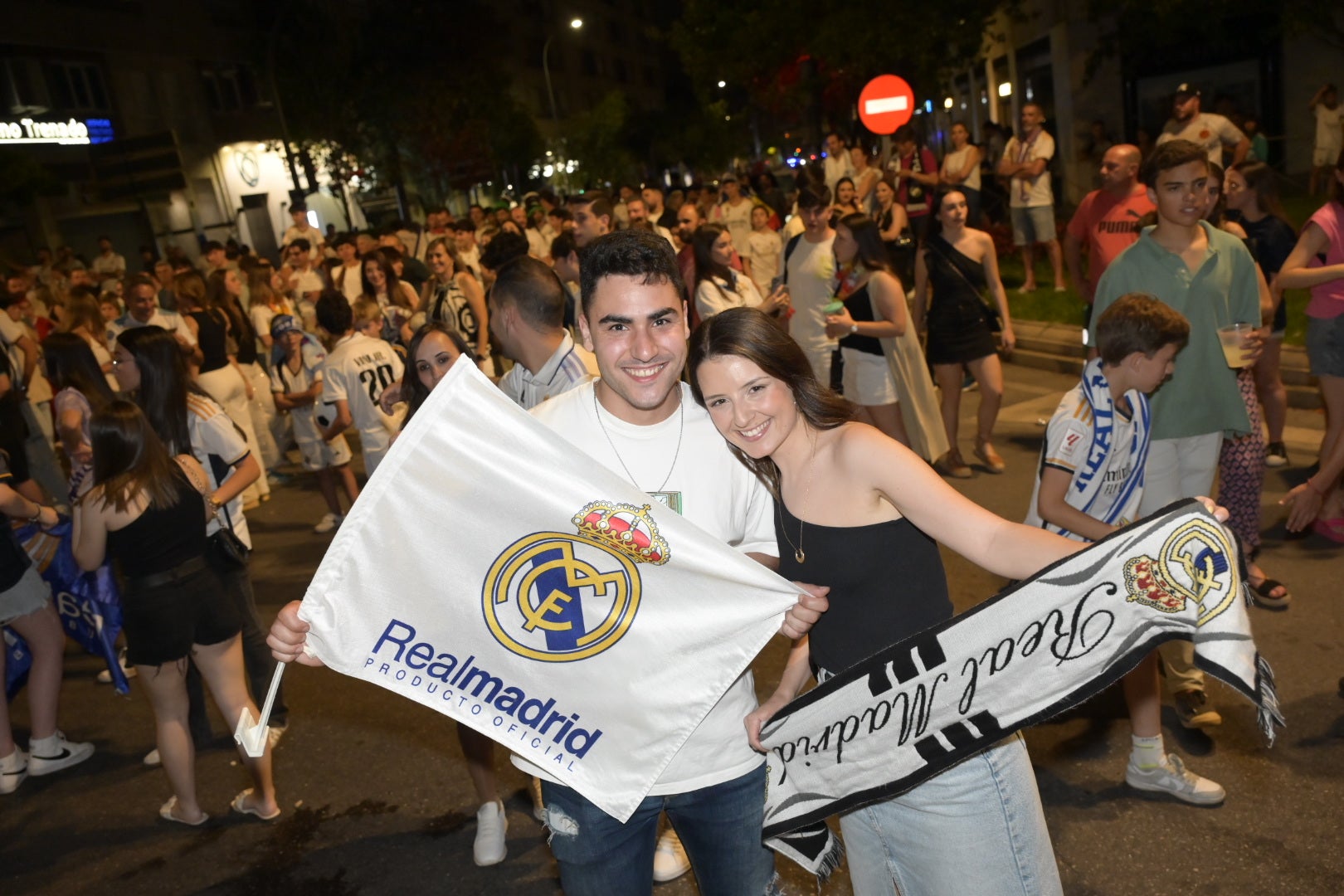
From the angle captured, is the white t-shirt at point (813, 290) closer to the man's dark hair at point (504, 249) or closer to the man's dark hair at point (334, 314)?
the man's dark hair at point (504, 249)

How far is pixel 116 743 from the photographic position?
578 cm

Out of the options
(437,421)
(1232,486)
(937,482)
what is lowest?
(1232,486)

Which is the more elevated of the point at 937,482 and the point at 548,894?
the point at 937,482

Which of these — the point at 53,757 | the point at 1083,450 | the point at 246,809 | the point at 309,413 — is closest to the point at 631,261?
the point at 1083,450

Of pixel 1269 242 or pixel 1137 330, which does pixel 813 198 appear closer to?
pixel 1269 242

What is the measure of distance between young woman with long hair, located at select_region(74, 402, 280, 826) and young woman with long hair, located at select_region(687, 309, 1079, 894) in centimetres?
281

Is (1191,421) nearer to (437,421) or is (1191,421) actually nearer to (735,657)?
(735,657)

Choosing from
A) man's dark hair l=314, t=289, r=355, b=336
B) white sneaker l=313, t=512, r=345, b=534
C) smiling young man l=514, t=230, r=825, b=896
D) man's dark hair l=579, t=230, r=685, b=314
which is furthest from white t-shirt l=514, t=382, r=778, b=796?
white sneaker l=313, t=512, r=345, b=534

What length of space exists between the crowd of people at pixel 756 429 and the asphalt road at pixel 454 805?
14cm

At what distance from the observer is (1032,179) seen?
13094 millimetres

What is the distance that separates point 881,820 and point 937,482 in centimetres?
83

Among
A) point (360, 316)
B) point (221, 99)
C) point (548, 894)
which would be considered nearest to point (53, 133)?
point (221, 99)

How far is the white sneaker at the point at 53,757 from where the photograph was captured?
217 inches

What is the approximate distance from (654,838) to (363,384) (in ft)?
16.4
